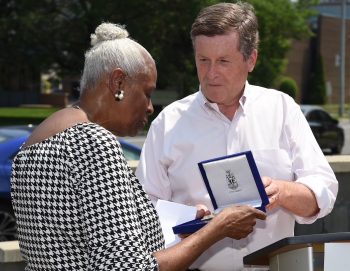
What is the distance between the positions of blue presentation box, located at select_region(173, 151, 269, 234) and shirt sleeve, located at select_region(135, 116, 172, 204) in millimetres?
351

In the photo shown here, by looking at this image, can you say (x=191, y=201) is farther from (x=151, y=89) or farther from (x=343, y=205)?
(x=343, y=205)

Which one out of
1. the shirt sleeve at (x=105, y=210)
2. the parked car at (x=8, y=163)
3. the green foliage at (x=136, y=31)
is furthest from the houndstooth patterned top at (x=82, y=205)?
the green foliage at (x=136, y=31)

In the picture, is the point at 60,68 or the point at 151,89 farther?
the point at 60,68

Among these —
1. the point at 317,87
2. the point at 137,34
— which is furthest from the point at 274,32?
the point at 317,87

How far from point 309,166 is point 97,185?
1.09 meters

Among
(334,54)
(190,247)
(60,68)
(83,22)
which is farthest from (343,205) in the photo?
(334,54)

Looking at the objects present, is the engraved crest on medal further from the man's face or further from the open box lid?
the man's face

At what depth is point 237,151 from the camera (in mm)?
3154

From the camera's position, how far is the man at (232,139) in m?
3.08

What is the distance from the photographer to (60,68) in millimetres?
41188

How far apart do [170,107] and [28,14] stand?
3614 cm

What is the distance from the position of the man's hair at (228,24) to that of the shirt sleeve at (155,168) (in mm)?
408

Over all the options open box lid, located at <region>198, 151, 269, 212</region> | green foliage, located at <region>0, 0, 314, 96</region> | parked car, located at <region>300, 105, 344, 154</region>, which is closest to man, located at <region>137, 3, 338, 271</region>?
open box lid, located at <region>198, 151, 269, 212</region>

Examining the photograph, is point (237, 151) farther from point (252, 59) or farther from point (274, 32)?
point (274, 32)
